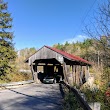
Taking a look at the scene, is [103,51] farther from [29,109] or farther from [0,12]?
[0,12]

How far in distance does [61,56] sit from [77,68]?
522 centimetres

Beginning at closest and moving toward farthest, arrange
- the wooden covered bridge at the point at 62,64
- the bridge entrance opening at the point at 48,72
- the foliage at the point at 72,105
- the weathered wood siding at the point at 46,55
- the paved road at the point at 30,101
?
the foliage at the point at 72,105
the paved road at the point at 30,101
the wooden covered bridge at the point at 62,64
the weathered wood siding at the point at 46,55
the bridge entrance opening at the point at 48,72

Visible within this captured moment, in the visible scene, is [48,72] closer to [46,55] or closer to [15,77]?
[15,77]

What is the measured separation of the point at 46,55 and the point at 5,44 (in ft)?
18.6

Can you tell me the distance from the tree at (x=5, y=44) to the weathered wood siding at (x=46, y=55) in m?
3.00

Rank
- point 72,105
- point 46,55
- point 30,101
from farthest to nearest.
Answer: point 46,55 → point 30,101 → point 72,105

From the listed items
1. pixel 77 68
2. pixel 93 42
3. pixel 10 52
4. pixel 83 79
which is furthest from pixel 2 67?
pixel 93 42

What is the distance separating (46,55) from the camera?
32156mm

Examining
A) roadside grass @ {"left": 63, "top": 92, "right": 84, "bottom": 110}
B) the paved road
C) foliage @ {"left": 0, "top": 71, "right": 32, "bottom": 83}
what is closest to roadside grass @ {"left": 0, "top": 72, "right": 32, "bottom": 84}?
foliage @ {"left": 0, "top": 71, "right": 32, "bottom": 83}

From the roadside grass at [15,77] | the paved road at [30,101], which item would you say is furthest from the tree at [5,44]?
the paved road at [30,101]

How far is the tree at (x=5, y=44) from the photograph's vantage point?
102ft

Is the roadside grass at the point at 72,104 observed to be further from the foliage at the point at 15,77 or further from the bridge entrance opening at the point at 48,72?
the bridge entrance opening at the point at 48,72

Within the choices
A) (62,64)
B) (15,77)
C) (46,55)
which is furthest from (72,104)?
(15,77)

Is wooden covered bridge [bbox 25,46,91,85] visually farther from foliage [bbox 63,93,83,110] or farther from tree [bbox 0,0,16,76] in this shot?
Answer: foliage [bbox 63,93,83,110]
